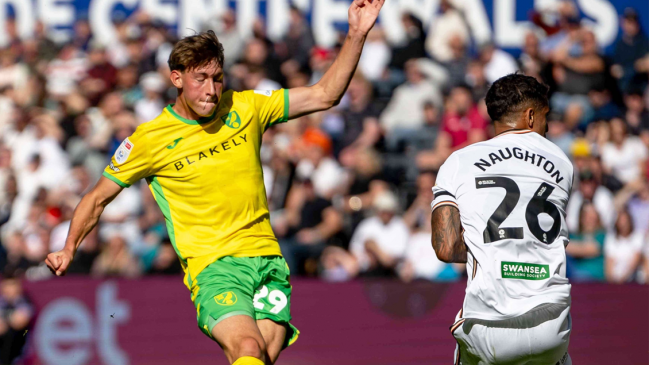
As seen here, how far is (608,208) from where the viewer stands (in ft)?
37.2

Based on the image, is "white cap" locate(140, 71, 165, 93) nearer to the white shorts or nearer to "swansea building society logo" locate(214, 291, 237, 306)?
"swansea building society logo" locate(214, 291, 237, 306)

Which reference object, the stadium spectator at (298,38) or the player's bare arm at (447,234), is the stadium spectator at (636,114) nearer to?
the stadium spectator at (298,38)

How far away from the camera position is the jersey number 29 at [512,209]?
4.49 metres

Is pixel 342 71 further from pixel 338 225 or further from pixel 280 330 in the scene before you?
pixel 338 225

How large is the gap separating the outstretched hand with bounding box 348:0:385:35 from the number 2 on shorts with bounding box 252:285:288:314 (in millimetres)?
1686

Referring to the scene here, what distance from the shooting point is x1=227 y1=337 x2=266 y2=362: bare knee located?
4.78m

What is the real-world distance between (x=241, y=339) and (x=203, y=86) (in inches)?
59.5

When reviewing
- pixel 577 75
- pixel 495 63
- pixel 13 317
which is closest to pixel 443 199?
pixel 13 317

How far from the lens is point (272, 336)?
17.3 feet

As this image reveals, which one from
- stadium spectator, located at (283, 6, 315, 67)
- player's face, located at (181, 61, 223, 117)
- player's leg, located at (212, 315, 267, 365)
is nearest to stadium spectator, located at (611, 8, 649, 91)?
stadium spectator, located at (283, 6, 315, 67)

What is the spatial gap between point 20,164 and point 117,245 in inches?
104

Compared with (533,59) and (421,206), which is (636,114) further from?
(421,206)

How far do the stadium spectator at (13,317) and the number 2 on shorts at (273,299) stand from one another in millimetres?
6355

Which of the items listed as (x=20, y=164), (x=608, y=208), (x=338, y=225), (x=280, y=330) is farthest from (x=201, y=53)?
(x=20, y=164)
